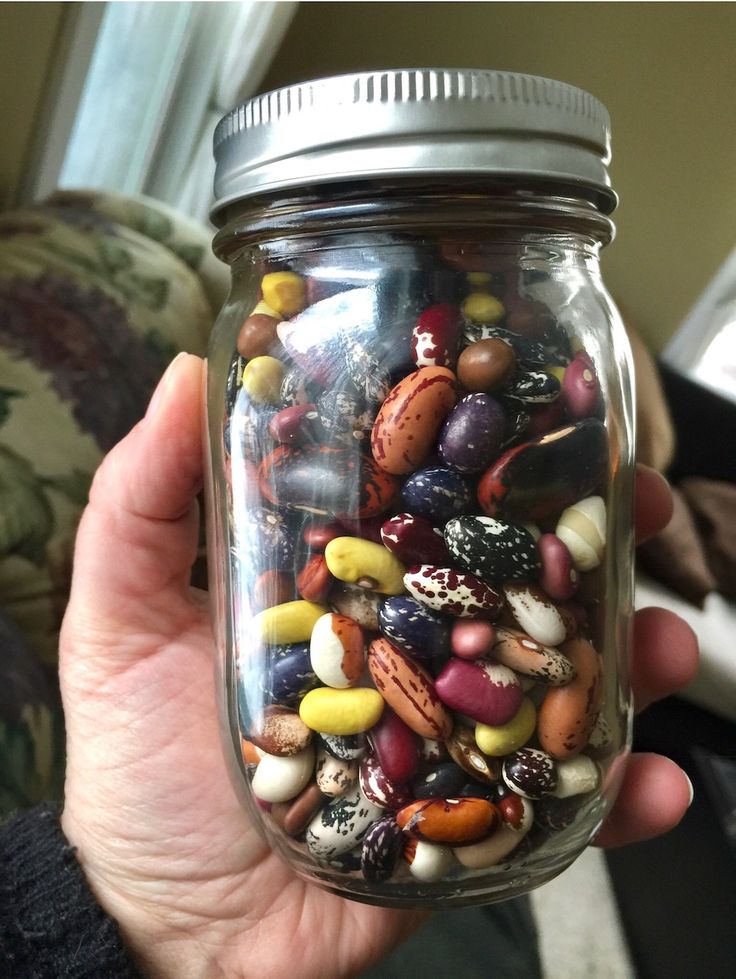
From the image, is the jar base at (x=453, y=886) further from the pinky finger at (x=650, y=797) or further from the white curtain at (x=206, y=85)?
the white curtain at (x=206, y=85)

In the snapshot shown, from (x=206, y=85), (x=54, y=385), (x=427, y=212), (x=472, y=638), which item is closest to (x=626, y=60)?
(x=206, y=85)

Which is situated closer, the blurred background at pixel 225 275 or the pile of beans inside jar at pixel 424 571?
the pile of beans inside jar at pixel 424 571

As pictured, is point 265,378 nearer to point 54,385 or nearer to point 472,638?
point 472,638

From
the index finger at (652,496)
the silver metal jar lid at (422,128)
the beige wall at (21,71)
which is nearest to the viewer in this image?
the silver metal jar lid at (422,128)

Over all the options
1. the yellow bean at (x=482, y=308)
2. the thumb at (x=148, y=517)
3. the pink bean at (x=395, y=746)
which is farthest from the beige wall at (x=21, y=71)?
the pink bean at (x=395, y=746)

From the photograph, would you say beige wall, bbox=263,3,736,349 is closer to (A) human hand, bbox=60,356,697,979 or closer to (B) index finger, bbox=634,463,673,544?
(B) index finger, bbox=634,463,673,544

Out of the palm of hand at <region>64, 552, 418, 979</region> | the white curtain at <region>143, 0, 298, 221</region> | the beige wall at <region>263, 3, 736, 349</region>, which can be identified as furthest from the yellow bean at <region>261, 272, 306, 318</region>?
the beige wall at <region>263, 3, 736, 349</region>

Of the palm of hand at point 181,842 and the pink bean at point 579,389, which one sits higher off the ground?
the pink bean at point 579,389
